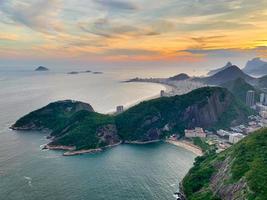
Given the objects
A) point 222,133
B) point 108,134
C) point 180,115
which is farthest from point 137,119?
point 222,133

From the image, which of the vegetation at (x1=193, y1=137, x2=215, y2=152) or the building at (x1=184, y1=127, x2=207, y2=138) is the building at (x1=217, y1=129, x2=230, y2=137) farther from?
the vegetation at (x1=193, y1=137, x2=215, y2=152)

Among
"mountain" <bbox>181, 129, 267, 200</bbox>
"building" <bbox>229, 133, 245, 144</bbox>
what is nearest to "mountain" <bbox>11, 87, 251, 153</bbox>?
"building" <bbox>229, 133, 245, 144</bbox>

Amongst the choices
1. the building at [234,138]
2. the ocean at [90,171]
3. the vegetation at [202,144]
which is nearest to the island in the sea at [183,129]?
the vegetation at [202,144]

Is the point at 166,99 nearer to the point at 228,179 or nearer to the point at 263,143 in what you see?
the point at 263,143

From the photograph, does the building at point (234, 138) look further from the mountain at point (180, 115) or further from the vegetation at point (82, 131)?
the vegetation at point (82, 131)

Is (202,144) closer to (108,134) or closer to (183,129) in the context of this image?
(183,129)
